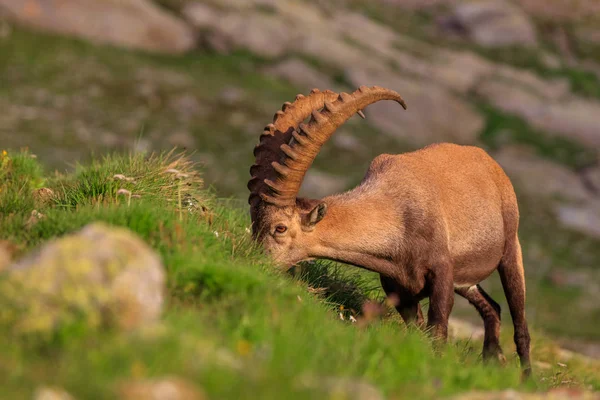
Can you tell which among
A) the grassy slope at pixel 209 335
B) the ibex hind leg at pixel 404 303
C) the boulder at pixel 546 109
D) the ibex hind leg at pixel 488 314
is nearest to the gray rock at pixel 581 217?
the boulder at pixel 546 109

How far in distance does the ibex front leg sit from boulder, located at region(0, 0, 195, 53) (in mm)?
24969

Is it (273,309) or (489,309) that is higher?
(273,309)

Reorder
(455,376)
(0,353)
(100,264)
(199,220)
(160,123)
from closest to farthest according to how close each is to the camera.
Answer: (0,353) → (100,264) → (455,376) → (199,220) → (160,123)

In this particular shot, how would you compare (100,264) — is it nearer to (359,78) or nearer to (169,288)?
(169,288)

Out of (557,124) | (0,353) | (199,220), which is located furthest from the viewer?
(557,124)

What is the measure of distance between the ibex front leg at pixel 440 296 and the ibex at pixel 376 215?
0.03 feet

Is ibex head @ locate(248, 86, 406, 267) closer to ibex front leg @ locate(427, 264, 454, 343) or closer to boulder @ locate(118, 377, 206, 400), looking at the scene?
ibex front leg @ locate(427, 264, 454, 343)

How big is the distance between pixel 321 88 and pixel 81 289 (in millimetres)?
28204

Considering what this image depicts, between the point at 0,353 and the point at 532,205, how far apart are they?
1076 inches

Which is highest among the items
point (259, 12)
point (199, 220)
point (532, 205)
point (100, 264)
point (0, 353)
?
point (100, 264)

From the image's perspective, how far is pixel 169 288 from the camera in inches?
231

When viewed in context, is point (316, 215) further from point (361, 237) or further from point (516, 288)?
point (516, 288)

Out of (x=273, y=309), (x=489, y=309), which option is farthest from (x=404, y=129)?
(x=273, y=309)

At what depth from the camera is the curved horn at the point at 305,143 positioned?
8.43 meters
